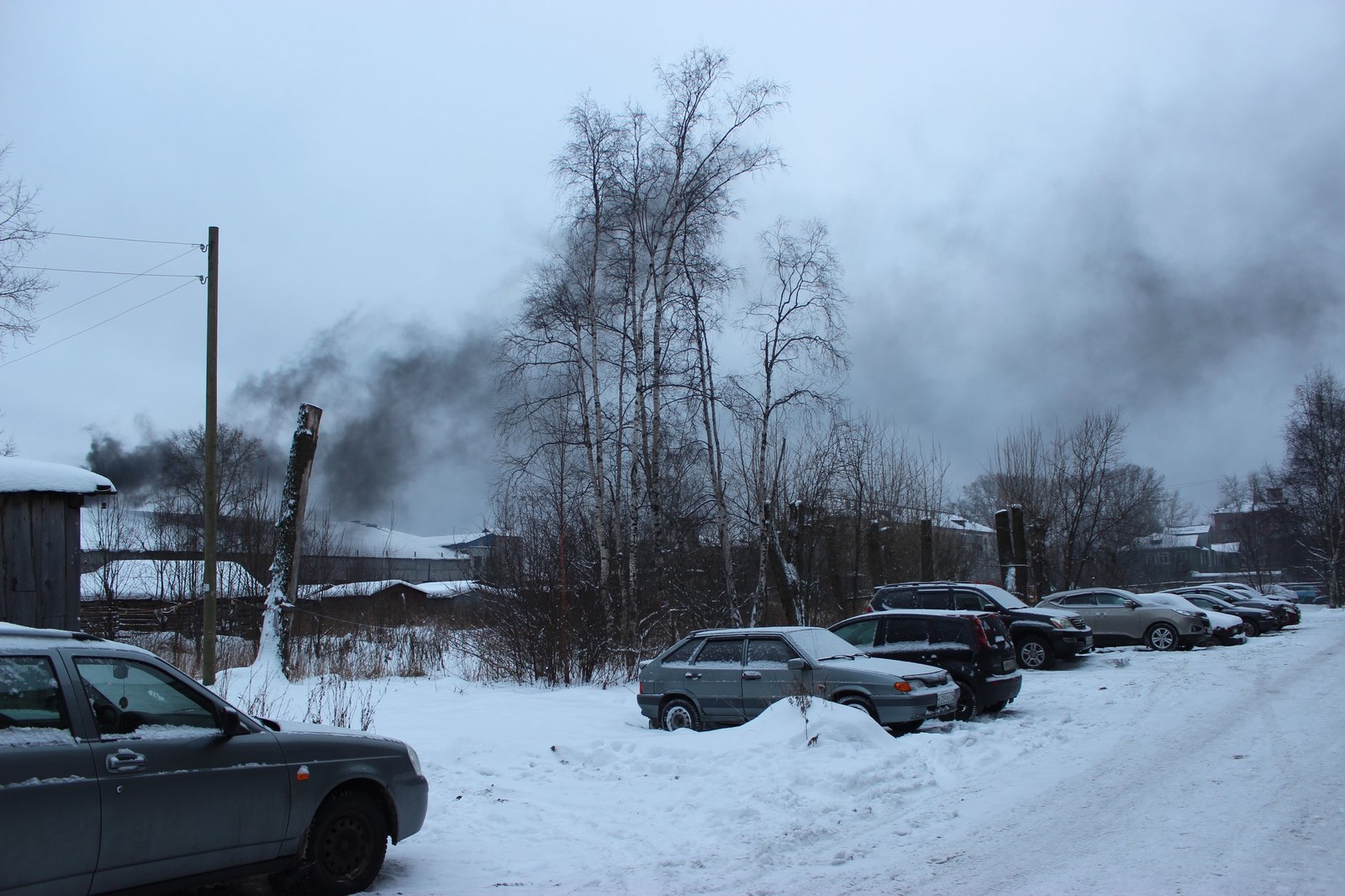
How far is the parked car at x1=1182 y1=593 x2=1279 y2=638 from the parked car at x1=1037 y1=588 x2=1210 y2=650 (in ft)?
23.1

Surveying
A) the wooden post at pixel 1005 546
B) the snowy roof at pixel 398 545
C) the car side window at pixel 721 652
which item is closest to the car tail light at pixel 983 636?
the car side window at pixel 721 652

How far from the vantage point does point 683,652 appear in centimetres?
1255

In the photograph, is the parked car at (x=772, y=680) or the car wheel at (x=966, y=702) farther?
the car wheel at (x=966, y=702)

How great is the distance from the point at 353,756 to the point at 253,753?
68 cm

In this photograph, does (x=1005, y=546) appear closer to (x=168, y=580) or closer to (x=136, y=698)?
(x=168, y=580)

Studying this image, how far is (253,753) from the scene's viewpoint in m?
5.30

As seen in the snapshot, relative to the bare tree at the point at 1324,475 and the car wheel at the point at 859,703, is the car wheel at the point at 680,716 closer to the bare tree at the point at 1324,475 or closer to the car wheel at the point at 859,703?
the car wheel at the point at 859,703

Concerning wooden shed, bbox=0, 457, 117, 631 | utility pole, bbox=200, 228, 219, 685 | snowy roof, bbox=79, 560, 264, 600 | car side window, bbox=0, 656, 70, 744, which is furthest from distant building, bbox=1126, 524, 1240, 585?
car side window, bbox=0, 656, 70, 744

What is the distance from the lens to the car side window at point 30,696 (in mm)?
4484

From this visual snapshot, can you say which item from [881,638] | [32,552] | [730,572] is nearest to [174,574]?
[730,572]

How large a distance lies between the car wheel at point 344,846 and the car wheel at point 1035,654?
648 inches

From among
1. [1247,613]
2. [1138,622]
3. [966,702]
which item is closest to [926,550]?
[1138,622]

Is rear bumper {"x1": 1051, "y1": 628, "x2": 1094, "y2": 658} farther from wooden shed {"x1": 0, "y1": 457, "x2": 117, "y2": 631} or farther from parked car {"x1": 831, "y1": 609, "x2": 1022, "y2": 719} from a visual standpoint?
wooden shed {"x1": 0, "y1": 457, "x2": 117, "y2": 631}

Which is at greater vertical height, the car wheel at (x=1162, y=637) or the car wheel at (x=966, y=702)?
the car wheel at (x=966, y=702)
